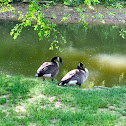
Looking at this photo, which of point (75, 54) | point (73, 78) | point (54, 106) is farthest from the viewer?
point (75, 54)

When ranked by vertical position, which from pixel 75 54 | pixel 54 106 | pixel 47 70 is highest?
pixel 47 70

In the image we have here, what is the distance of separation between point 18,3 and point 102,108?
24780 millimetres

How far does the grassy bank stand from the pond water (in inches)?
143

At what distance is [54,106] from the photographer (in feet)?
18.4

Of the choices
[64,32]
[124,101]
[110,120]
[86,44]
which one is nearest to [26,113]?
[110,120]

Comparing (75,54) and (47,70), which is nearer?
(47,70)

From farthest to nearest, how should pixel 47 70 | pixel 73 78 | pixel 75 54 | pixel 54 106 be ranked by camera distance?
pixel 75 54 < pixel 47 70 < pixel 73 78 < pixel 54 106

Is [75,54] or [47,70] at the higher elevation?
[47,70]

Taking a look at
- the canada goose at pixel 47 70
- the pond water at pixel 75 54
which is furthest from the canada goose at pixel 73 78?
the pond water at pixel 75 54

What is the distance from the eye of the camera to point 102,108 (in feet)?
18.8

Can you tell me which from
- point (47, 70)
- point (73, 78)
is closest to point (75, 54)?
point (47, 70)

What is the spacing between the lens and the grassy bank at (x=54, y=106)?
15.5 feet

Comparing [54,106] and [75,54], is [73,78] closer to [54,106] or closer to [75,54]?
[54,106]

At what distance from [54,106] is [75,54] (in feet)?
30.6
